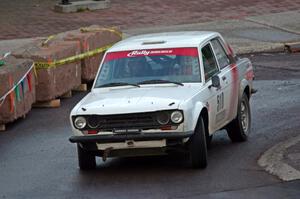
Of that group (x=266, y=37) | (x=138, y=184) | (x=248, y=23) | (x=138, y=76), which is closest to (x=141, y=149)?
(x=138, y=184)

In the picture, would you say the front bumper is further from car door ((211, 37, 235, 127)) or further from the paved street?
the paved street

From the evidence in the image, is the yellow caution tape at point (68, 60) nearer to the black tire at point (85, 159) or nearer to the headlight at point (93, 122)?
the black tire at point (85, 159)

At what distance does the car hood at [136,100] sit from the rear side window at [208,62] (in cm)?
58

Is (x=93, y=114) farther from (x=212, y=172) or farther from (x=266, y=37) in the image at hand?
(x=266, y=37)

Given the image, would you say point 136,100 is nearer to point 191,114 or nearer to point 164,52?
point 191,114

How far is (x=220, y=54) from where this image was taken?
12094 millimetres

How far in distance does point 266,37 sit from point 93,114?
12.8 metres

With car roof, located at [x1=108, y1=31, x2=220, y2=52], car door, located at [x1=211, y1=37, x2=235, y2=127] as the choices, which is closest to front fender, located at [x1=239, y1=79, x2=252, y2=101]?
car door, located at [x1=211, y1=37, x2=235, y2=127]

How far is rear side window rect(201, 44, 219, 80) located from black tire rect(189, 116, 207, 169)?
1.09 metres

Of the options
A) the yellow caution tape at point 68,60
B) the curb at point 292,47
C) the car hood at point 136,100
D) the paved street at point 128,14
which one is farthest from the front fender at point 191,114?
the paved street at point 128,14

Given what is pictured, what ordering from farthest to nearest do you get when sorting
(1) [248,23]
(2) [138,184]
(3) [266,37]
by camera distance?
(1) [248,23] → (3) [266,37] → (2) [138,184]

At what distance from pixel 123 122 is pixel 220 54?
244 cm

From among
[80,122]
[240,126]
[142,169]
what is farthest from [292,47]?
[80,122]

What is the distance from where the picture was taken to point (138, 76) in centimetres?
1127
